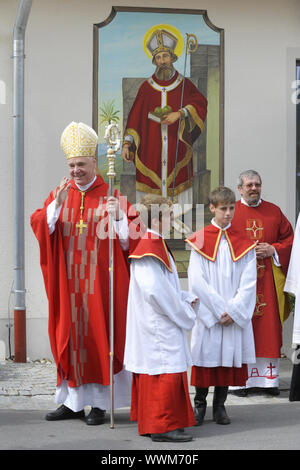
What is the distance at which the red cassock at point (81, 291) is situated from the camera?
6254 mm

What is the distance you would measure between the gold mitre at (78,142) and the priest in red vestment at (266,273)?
1753 millimetres

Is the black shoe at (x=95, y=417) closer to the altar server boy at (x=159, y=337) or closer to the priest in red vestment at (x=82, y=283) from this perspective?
the priest in red vestment at (x=82, y=283)

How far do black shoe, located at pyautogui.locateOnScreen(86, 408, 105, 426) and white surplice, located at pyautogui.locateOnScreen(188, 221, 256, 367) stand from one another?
806mm

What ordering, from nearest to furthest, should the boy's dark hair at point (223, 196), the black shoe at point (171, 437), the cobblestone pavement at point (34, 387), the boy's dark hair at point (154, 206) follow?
the black shoe at point (171, 437) → the boy's dark hair at point (154, 206) → the boy's dark hair at point (223, 196) → the cobblestone pavement at point (34, 387)

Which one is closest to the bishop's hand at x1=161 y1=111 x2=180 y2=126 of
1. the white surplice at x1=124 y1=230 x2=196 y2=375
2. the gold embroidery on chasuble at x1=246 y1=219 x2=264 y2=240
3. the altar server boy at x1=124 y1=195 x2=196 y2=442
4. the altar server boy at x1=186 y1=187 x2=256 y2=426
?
the gold embroidery on chasuble at x1=246 y1=219 x2=264 y2=240

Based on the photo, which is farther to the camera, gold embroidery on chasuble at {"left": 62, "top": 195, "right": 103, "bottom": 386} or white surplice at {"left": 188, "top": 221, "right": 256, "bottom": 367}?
gold embroidery on chasuble at {"left": 62, "top": 195, "right": 103, "bottom": 386}

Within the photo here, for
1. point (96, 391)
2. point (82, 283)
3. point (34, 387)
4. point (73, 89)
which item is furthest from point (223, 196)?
point (73, 89)

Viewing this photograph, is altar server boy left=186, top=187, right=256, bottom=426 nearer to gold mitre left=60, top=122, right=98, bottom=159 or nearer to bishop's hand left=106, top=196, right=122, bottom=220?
bishop's hand left=106, top=196, right=122, bottom=220

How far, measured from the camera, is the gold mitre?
6.38 meters

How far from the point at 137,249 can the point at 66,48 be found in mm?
4181

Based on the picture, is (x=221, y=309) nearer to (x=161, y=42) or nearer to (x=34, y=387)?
(x=34, y=387)

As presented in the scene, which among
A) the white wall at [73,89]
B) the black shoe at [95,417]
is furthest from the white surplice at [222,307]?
the white wall at [73,89]

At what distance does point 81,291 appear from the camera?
638 cm

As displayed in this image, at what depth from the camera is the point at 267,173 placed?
9.66 meters
